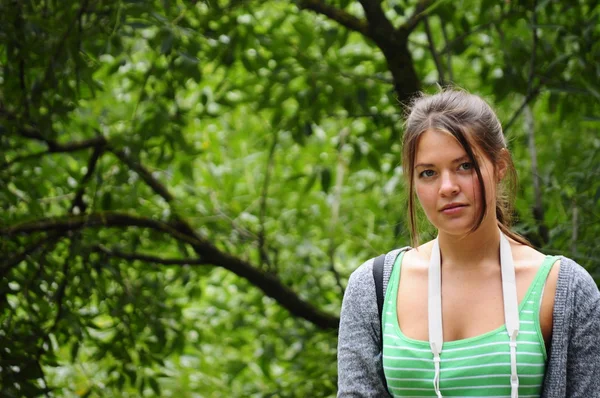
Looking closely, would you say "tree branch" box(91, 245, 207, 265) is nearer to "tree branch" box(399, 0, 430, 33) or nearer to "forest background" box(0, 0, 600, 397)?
"forest background" box(0, 0, 600, 397)

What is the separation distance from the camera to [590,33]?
2975mm

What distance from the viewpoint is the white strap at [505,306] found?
61.1 inches

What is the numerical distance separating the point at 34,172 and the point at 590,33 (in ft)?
6.32

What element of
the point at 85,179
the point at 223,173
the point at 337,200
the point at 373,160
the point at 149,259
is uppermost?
the point at 223,173

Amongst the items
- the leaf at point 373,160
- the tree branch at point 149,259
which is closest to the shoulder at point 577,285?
the leaf at point 373,160

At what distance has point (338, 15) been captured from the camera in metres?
3.13

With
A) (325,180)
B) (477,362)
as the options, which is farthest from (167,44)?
(477,362)

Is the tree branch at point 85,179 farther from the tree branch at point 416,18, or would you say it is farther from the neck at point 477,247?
the neck at point 477,247

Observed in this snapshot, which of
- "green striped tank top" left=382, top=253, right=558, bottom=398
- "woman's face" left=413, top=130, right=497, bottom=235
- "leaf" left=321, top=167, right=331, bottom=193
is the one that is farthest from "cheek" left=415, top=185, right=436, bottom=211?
"leaf" left=321, top=167, right=331, bottom=193

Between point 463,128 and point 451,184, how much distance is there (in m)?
0.10

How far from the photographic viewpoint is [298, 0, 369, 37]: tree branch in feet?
10.0

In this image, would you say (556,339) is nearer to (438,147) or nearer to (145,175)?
(438,147)

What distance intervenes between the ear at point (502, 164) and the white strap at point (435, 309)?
164mm

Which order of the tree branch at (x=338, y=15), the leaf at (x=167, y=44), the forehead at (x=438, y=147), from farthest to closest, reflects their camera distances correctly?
1. the tree branch at (x=338, y=15)
2. the leaf at (x=167, y=44)
3. the forehead at (x=438, y=147)
